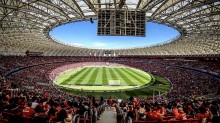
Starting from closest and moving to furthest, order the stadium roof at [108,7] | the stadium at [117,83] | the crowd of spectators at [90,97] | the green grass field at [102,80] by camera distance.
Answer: the stadium at [117,83], the crowd of spectators at [90,97], the stadium roof at [108,7], the green grass field at [102,80]

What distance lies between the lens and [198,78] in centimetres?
4116

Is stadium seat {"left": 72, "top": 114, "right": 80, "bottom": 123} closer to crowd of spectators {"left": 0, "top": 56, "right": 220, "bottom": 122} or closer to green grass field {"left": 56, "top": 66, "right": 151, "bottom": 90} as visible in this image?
crowd of spectators {"left": 0, "top": 56, "right": 220, "bottom": 122}

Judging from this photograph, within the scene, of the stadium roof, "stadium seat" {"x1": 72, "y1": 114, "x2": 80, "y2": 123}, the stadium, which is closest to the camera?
"stadium seat" {"x1": 72, "y1": 114, "x2": 80, "y2": 123}

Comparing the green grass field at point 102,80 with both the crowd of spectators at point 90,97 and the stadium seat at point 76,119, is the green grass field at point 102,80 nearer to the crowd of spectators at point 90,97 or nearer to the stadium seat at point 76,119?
the crowd of spectators at point 90,97

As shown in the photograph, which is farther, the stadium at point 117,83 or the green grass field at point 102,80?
the green grass field at point 102,80

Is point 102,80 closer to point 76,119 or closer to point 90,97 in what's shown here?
point 90,97

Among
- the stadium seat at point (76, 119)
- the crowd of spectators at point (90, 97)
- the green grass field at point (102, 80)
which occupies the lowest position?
the green grass field at point (102, 80)

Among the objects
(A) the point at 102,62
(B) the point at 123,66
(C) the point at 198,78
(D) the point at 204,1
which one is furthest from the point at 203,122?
(A) the point at 102,62

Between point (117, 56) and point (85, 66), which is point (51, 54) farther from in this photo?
point (117, 56)

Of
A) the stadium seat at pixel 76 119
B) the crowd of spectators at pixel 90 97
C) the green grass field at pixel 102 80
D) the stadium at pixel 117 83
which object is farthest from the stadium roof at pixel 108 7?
the stadium seat at pixel 76 119

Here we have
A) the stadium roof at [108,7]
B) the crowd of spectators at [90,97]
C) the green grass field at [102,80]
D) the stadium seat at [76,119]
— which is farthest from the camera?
the green grass field at [102,80]

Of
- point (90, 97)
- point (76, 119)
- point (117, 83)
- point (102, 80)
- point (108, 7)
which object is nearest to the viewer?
point (76, 119)

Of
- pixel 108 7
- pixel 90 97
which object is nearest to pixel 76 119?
pixel 90 97

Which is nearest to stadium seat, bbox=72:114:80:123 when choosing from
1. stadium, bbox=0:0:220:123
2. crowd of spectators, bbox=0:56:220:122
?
stadium, bbox=0:0:220:123
